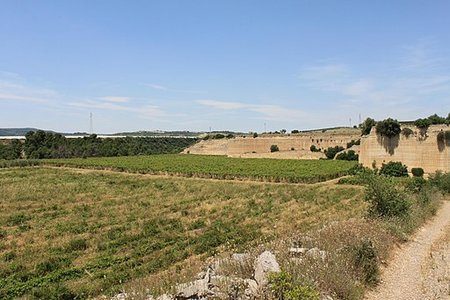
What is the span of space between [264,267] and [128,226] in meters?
14.1

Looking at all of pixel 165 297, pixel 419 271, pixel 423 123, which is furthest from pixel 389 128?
pixel 165 297

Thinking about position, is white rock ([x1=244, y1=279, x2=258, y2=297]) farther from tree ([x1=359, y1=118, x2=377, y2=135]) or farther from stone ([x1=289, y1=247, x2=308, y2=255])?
tree ([x1=359, y1=118, x2=377, y2=135])

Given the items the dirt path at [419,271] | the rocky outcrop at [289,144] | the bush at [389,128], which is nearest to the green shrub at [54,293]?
the dirt path at [419,271]

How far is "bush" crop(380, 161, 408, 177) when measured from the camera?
135ft

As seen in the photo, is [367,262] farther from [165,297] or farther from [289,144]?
[289,144]

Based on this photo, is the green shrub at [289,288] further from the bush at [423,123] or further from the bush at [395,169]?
the bush at [423,123]

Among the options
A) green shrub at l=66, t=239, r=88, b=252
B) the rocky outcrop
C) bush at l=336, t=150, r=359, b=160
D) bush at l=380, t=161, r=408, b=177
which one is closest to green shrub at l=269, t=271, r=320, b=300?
green shrub at l=66, t=239, r=88, b=252

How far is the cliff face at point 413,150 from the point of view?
40.2m

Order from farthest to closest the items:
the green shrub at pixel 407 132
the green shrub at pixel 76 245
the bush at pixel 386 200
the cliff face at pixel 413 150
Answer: the green shrub at pixel 407 132
the cliff face at pixel 413 150
the green shrub at pixel 76 245
the bush at pixel 386 200

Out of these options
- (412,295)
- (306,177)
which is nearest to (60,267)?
(412,295)

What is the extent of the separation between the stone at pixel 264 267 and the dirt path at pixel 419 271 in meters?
2.46

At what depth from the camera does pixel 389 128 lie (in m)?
44.0

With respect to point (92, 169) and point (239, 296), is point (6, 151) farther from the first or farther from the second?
point (239, 296)

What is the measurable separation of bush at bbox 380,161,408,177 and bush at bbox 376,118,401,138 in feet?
10.8
